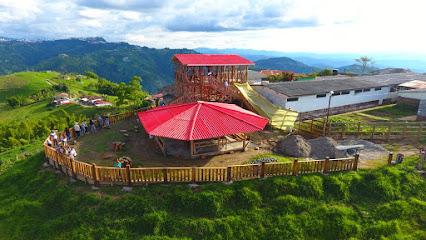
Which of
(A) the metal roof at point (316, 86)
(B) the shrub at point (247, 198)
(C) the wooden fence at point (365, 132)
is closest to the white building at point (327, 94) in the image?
(A) the metal roof at point (316, 86)

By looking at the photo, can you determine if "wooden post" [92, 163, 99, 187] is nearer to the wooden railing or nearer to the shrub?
the wooden railing

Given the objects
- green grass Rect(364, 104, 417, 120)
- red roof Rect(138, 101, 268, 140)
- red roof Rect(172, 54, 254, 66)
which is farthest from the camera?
green grass Rect(364, 104, 417, 120)

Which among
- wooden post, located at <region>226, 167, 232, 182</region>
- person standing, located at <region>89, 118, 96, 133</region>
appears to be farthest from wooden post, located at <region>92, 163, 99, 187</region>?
person standing, located at <region>89, 118, 96, 133</region>

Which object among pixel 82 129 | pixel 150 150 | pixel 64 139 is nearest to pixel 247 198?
pixel 150 150

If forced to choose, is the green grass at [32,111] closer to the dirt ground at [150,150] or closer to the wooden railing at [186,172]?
the dirt ground at [150,150]

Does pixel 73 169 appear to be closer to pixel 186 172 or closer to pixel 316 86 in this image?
pixel 186 172
